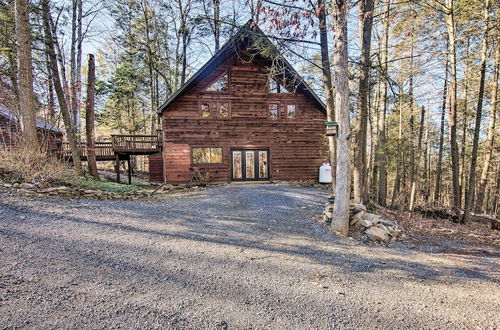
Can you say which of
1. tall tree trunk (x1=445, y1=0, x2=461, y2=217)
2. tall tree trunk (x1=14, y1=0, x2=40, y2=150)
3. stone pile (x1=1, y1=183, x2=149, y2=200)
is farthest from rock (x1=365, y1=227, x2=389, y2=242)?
tall tree trunk (x1=14, y1=0, x2=40, y2=150)

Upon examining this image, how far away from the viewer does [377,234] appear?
478 centimetres

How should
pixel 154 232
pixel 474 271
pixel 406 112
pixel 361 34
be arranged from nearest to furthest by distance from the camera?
pixel 474 271
pixel 154 232
pixel 361 34
pixel 406 112

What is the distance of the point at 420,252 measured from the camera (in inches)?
173

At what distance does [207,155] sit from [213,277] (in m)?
9.46

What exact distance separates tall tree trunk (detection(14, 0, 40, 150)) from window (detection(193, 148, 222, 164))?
20.1 ft

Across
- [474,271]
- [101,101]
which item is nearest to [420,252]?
[474,271]

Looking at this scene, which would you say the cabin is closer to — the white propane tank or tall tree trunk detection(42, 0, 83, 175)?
the white propane tank

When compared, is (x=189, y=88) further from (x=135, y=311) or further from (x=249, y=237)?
(x=135, y=311)

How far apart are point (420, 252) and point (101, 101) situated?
2407 centimetres

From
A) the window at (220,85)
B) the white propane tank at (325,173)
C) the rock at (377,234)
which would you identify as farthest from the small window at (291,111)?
the rock at (377,234)

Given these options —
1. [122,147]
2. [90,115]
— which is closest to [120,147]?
[122,147]

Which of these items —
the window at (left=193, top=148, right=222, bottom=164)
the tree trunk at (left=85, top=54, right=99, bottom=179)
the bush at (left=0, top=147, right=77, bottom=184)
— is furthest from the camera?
the window at (left=193, top=148, right=222, bottom=164)

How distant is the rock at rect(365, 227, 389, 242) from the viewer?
4730 mm

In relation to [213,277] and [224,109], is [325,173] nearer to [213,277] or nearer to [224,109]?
[224,109]
